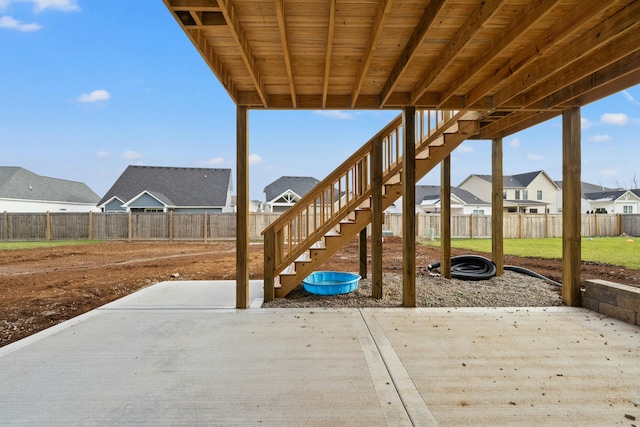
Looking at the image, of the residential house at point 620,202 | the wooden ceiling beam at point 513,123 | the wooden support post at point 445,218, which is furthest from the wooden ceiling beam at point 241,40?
the residential house at point 620,202

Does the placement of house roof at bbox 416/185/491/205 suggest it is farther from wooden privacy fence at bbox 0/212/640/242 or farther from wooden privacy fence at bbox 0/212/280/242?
wooden privacy fence at bbox 0/212/280/242

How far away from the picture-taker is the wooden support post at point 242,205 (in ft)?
14.1

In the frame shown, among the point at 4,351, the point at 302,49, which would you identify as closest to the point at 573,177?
the point at 302,49

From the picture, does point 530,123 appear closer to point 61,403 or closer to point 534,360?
point 534,360

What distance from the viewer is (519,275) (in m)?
6.12

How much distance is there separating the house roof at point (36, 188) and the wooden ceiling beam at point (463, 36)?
1107 inches

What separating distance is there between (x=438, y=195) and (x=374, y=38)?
2732 centimetres

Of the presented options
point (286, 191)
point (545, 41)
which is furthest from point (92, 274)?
point (286, 191)

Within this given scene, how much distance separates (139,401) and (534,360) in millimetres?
3241

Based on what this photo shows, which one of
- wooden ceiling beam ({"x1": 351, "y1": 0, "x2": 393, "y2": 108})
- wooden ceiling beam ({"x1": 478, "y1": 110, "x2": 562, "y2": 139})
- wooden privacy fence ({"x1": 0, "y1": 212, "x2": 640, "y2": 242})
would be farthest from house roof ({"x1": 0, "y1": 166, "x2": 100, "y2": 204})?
wooden ceiling beam ({"x1": 478, "y1": 110, "x2": 562, "y2": 139})

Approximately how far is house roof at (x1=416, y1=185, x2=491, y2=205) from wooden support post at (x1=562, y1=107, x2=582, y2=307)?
76.9 feet

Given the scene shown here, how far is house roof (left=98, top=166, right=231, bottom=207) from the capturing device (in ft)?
66.9

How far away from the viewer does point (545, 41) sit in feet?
9.66

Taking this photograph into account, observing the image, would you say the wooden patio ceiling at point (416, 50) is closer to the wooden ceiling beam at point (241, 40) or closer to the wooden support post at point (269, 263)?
the wooden ceiling beam at point (241, 40)
